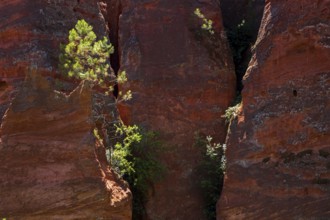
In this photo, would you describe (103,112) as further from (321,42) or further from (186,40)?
(321,42)

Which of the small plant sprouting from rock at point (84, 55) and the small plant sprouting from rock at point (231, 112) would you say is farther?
the small plant sprouting from rock at point (231, 112)

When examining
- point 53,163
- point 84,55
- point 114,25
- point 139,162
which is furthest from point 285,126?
point 114,25

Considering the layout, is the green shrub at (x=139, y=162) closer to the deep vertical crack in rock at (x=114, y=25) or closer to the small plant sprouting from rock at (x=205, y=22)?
the deep vertical crack in rock at (x=114, y=25)

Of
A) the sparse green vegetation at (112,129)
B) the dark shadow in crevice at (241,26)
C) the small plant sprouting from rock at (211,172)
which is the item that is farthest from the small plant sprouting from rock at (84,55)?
the dark shadow in crevice at (241,26)

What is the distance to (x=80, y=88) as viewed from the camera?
14.3 m

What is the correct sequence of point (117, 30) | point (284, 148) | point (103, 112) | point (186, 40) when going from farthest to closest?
point (117, 30), point (186, 40), point (103, 112), point (284, 148)

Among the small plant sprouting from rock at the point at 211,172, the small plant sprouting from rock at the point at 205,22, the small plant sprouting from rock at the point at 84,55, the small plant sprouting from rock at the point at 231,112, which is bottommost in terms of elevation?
the small plant sprouting from rock at the point at 211,172

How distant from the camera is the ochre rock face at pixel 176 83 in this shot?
18.2 meters

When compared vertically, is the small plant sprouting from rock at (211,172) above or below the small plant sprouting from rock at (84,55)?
below

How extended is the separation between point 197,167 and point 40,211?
667 centimetres

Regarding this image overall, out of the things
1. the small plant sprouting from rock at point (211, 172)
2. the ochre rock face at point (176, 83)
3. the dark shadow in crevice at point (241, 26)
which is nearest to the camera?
the small plant sprouting from rock at point (211, 172)

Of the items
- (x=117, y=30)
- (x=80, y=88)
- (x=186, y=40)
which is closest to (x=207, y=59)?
(x=186, y=40)

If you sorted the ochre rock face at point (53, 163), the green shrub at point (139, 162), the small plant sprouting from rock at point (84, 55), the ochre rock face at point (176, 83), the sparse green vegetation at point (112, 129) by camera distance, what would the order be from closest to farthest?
the ochre rock face at point (53, 163) < the small plant sprouting from rock at point (84, 55) < the sparse green vegetation at point (112, 129) < the green shrub at point (139, 162) < the ochre rock face at point (176, 83)

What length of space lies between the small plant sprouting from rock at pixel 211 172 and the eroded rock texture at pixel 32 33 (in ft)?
17.4
